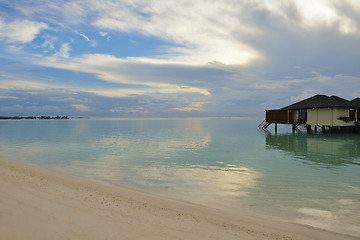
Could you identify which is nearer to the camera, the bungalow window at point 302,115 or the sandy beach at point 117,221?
the sandy beach at point 117,221

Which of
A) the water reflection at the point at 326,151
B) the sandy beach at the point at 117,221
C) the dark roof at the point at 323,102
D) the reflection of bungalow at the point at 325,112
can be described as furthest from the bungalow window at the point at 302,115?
the sandy beach at the point at 117,221

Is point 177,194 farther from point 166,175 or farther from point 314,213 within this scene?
point 314,213

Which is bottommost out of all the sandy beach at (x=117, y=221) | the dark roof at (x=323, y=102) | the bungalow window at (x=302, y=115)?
the sandy beach at (x=117, y=221)

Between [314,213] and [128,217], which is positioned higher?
[128,217]

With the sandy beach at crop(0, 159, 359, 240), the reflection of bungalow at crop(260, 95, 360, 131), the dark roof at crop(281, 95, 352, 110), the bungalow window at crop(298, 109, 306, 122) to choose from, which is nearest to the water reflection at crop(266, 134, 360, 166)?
the reflection of bungalow at crop(260, 95, 360, 131)

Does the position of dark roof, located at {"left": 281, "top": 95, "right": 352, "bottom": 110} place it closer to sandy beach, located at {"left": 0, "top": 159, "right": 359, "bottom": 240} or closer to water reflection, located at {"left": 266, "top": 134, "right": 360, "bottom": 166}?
water reflection, located at {"left": 266, "top": 134, "right": 360, "bottom": 166}

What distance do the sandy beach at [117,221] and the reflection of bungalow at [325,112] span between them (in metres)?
37.9

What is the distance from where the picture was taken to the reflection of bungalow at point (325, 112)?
36.9m

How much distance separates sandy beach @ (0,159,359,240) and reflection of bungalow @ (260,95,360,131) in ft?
124

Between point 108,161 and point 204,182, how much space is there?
8576 millimetres

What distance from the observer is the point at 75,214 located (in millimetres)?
5492

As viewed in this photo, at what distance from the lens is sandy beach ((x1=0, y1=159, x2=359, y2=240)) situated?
15.0 ft

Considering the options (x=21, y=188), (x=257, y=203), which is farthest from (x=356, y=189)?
(x=21, y=188)

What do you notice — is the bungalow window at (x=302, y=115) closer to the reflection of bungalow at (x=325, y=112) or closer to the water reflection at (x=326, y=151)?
the reflection of bungalow at (x=325, y=112)
